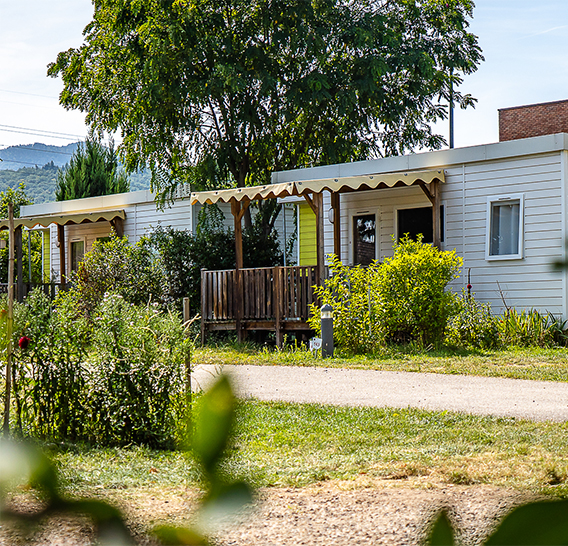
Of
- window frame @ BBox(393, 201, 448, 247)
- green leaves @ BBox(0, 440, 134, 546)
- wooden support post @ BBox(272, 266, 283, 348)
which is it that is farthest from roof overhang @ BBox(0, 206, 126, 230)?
green leaves @ BBox(0, 440, 134, 546)

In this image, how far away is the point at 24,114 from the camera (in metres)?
1.07

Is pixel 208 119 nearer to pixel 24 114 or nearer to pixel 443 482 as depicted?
pixel 443 482

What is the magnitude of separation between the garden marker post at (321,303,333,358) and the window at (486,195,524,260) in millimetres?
3917

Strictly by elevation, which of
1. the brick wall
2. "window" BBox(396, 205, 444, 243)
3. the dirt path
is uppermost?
the brick wall

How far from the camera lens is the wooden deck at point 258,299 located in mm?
13930

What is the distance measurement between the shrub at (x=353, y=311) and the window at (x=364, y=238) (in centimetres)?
304

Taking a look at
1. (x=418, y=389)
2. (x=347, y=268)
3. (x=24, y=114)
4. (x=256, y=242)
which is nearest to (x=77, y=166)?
(x=256, y=242)

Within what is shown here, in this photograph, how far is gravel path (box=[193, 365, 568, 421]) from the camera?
24.3 feet

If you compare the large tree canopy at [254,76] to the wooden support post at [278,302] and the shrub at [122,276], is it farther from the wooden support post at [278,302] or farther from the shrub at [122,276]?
the wooden support post at [278,302]

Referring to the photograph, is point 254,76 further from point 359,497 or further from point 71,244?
point 359,497

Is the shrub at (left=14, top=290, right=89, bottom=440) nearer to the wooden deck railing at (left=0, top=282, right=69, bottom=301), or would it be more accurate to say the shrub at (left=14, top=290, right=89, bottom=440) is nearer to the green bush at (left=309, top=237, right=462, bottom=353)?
the green bush at (left=309, top=237, right=462, bottom=353)

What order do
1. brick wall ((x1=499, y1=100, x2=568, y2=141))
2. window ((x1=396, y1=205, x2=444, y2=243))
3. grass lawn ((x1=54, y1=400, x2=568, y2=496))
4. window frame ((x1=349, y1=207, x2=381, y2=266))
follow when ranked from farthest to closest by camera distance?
brick wall ((x1=499, y1=100, x2=568, y2=141))
window frame ((x1=349, y1=207, x2=381, y2=266))
window ((x1=396, y1=205, x2=444, y2=243))
grass lawn ((x1=54, y1=400, x2=568, y2=496))

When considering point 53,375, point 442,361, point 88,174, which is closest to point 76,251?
point 88,174

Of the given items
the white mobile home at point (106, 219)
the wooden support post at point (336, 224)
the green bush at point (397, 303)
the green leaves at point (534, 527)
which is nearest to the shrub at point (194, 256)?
the white mobile home at point (106, 219)
